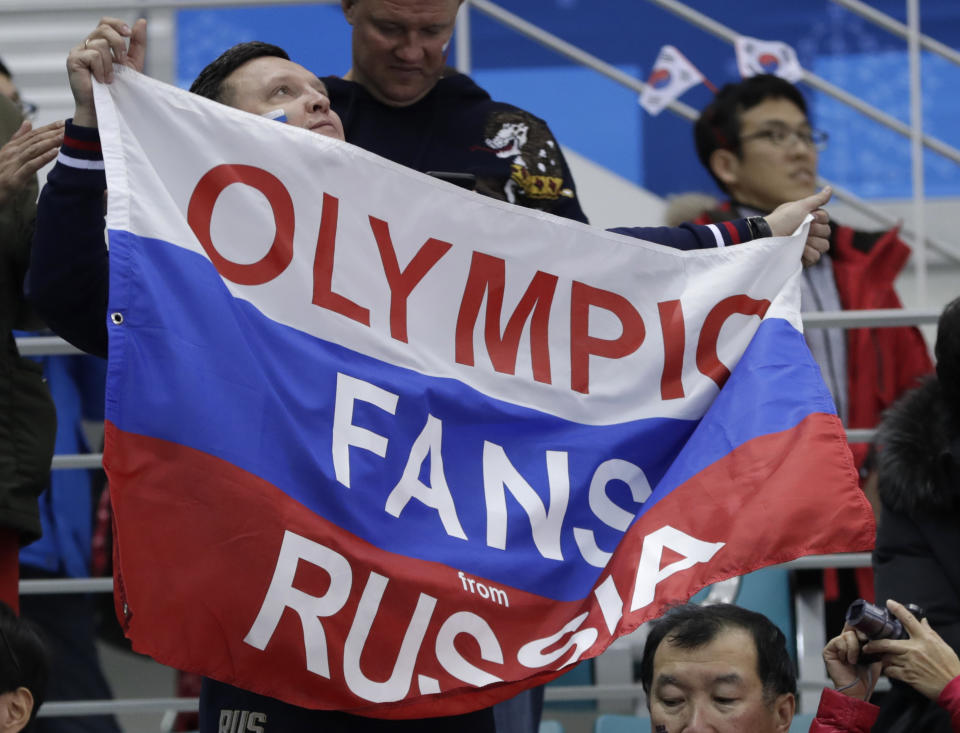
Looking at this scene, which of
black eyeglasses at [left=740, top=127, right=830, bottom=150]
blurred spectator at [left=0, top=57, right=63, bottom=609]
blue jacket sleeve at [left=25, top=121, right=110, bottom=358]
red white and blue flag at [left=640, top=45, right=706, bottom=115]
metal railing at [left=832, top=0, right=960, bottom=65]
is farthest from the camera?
metal railing at [left=832, top=0, right=960, bottom=65]

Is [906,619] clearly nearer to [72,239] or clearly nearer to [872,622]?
[872,622]

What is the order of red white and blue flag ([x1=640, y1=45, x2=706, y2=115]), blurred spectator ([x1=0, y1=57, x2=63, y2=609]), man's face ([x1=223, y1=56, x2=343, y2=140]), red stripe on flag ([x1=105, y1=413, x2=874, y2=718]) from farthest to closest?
red white and blue flag ([x1=640, y1=45, x2=706, y2=115]) → blurred spectator ([x1=0, y1=57, x2=63, y2=609]) → man's face ([x1=223, y1=56, x2=343, y2=140]) → red stripe on flag ([x1=105, y1=413, x2=874, y2=718])

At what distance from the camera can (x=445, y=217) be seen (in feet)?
8.09

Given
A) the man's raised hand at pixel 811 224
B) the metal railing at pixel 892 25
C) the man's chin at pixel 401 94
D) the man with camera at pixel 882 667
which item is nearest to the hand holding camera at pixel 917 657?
the man with camera at pixel 882 667

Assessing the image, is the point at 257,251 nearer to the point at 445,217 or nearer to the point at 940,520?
the point at 445,217

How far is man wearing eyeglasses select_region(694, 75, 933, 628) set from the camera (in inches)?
151

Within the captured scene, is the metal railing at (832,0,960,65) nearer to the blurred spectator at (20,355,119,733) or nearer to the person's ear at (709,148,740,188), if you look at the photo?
the person's ear at (709,148,740,188)

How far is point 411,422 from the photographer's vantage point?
7.54ft

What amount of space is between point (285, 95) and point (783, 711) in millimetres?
1310

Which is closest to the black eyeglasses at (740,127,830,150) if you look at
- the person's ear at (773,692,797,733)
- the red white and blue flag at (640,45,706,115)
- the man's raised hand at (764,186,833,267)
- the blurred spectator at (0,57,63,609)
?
the red white and blue flag at (640,45,706,115)

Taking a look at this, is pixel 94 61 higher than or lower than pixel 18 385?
higher

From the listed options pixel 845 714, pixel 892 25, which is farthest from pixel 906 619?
pixel 892 25

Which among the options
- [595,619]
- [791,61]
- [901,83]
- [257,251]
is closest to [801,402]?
[595,619]

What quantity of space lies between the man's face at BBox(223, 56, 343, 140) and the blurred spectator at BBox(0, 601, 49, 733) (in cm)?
97
